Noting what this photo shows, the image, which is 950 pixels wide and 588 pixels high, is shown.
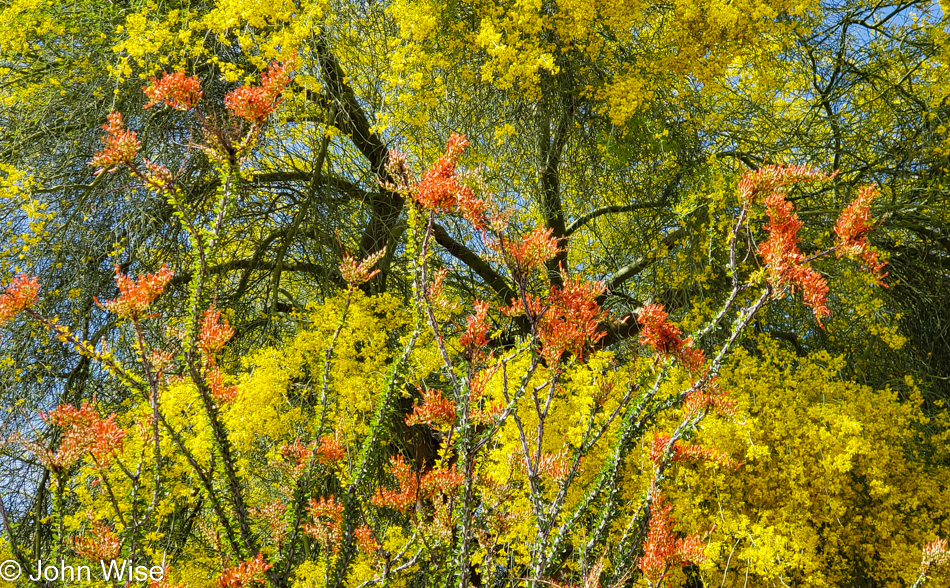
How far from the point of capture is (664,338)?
7.33 feet

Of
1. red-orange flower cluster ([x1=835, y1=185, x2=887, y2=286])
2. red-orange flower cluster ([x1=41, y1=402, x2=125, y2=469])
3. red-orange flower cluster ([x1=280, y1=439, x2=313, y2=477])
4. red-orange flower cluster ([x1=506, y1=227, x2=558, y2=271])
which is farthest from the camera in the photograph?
red-orange flower cluster ([x1=280, y1=439, x2=313, y2=477])

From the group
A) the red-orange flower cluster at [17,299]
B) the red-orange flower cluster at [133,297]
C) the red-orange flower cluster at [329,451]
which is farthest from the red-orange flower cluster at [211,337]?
the red-orange flower cluster at [329,451]

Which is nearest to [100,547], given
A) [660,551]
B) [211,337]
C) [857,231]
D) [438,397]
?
[211,337]

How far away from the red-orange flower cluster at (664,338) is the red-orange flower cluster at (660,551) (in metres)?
0.42

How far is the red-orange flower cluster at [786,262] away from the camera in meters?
2.14

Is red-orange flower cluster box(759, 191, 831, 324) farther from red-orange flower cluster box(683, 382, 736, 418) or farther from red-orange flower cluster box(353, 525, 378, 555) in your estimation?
red-orange flower cluster box(353, 525, 378, 555)

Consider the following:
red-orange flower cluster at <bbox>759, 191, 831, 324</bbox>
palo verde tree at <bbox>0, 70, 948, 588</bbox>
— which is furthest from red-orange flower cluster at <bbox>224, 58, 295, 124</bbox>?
red-orange flower cluster at <bbox>759, 191, 831, 324</bbox>

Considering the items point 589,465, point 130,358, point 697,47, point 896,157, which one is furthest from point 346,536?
point 896,157

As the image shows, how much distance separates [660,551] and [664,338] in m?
0.60

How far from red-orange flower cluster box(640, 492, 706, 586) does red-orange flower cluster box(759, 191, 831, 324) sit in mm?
708

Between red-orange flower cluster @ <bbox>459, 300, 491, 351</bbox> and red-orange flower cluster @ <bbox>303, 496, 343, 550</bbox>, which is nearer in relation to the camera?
red-orange flower cluster @ <bbox>459, 300, 491, 351</bbox>

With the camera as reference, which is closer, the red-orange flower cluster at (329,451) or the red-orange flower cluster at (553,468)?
the red-orange flower cluster at (553,468)

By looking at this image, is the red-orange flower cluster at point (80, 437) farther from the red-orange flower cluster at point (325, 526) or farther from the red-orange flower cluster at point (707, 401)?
the red-orange flower cluster at point (707, 401)

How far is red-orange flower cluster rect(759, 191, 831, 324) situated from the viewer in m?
2.14
